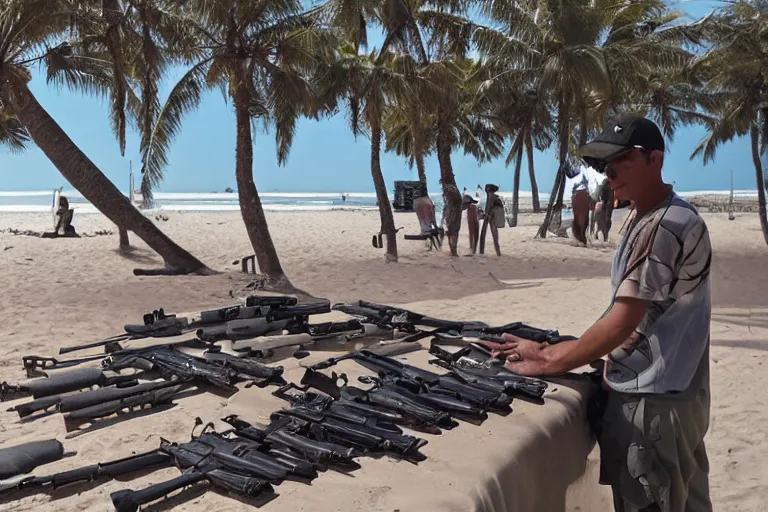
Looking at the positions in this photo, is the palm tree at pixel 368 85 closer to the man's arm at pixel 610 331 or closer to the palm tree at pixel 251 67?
the palm tree at pixel 251 67

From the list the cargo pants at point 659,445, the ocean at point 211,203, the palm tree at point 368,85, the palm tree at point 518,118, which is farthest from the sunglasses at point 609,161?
the ocean at point 211,203

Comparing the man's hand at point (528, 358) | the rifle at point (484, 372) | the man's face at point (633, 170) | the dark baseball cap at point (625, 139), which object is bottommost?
the rifle at point (484, 372)

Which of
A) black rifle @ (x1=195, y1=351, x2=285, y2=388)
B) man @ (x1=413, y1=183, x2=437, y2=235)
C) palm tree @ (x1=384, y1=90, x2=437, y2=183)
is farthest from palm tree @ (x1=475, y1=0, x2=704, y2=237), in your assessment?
black rifle @ (x1=195, y1=351, x2=285, y2=388)

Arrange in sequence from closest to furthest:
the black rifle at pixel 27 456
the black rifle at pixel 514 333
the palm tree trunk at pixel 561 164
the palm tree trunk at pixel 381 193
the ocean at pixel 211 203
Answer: the black rifle at pixel 27 456, the black rifle at pixel 514 333, the palm tree trunk at pixel 381 193, the palm tree trunk at pixel 561 164, the ocean at pixel 211 203

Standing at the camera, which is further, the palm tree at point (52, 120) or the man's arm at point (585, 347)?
the palm tree at point (52, 120)

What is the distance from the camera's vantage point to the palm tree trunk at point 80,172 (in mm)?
12388

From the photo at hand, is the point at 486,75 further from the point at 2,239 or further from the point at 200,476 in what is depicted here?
the point at 200,476

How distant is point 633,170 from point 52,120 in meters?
12.7

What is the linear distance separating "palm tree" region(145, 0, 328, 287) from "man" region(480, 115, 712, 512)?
9.86 meters

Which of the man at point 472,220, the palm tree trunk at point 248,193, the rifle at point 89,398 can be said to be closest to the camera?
the rifle at point 89,398

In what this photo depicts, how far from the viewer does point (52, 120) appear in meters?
12.7

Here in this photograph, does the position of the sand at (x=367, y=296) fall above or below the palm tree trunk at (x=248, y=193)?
below

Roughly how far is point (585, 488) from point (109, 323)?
783 centimetres

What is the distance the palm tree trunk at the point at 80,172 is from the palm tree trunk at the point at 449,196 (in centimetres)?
658
